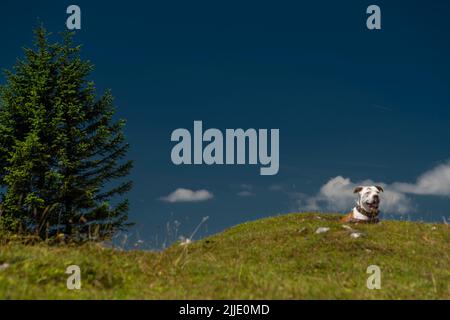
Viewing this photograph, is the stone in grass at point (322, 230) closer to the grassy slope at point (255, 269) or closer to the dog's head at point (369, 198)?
the grassy slope at point (255, 269)

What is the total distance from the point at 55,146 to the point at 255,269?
658 inches

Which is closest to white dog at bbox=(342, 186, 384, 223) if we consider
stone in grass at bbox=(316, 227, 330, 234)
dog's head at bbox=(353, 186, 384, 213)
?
dog's head at bbox=(353, 186, 384, 213)

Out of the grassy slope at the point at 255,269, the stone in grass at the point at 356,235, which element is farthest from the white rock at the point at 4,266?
the stone in grass at the point at 356,235

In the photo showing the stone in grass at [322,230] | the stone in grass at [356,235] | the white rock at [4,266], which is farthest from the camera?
the stone in grass at [322,230]

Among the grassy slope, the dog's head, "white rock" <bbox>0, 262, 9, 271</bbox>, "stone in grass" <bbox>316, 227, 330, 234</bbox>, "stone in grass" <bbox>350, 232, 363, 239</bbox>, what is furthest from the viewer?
the dog's head

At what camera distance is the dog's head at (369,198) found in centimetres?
2230

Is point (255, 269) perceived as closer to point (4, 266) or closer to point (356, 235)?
point (4, 266)

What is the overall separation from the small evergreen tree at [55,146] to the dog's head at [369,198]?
11.7 m

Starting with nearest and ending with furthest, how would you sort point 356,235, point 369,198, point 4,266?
point 4,266 → point 356,235 → point 369,198

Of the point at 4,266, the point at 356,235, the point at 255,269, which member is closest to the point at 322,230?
the point at 356,235

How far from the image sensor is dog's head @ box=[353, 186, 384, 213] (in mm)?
22297

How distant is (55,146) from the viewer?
26062 mm

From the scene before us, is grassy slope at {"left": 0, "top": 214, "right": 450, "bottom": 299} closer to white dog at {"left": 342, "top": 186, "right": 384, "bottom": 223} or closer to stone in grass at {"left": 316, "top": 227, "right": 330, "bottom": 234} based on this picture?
stone in grass at {"left": 316, "top": 227, "right": 330, "bottom": 234}
